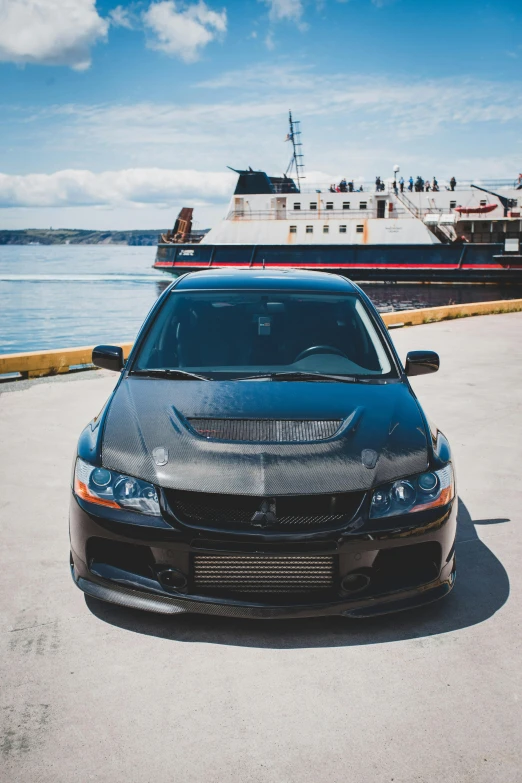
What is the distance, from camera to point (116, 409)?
3.22 meters

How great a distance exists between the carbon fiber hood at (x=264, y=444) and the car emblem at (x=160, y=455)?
0.05 feet

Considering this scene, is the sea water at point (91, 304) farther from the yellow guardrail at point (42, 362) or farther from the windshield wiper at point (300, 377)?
the windshield wiper at point (300, 377)

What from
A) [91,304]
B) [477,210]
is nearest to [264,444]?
[91,304]

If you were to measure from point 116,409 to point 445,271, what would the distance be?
36234 mm

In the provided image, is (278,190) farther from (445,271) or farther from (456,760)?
(456,760)

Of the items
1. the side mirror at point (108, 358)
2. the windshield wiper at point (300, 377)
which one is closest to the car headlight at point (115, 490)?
the windshield wiper at point (300, 377)

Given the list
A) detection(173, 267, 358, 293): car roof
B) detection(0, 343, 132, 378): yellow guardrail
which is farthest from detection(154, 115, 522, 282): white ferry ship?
detection(173, 267, 358, 293): car roof

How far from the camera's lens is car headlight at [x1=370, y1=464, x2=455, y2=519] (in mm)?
2727

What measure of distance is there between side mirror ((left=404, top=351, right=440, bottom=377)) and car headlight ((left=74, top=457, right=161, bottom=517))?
5.81 ft

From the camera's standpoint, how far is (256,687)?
8.20 ft

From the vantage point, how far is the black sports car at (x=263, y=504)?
8.70 feet

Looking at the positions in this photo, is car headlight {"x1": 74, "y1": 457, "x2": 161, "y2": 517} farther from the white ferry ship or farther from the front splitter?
the white ferry ship

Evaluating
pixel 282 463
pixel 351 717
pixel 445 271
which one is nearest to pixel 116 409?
pixel 282 463

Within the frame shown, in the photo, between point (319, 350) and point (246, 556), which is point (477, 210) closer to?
point (319, 350)
